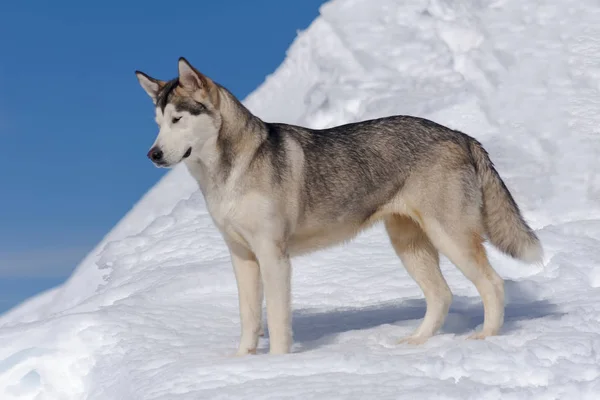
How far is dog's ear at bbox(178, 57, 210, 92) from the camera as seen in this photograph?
21.1 feet

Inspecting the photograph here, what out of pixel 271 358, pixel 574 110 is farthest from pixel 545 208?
pixel 271 358

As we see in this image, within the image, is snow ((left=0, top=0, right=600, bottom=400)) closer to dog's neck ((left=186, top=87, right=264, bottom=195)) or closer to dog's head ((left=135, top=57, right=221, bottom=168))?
dog's neck ((left=186, top=87, right=264, bottom=195))

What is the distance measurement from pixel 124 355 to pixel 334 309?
2.55 metres

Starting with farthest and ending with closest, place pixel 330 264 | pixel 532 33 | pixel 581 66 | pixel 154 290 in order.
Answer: pixel 532 33
pixel 581 66
pixel 330 264
pixel 154 290

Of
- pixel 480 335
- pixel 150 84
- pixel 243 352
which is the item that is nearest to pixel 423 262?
pixel 480 335

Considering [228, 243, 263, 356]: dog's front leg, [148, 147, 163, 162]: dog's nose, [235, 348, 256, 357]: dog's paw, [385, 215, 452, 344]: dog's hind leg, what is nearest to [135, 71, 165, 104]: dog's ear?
[148, 147, 163, 162]: dog's nose

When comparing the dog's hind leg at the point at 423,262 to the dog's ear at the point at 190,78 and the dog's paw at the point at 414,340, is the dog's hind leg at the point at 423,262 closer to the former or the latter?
the dog's paw at the point at 414,340

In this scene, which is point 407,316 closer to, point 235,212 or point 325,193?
point 325,193

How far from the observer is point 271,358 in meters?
6.47

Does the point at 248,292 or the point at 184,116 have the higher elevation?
the point at 184,116

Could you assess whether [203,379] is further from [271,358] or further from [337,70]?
[337,70]

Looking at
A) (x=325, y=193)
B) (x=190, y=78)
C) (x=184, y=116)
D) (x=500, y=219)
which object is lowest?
(x=500, y=219)

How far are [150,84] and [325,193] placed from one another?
169 cm

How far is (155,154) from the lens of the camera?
633 centimetres
